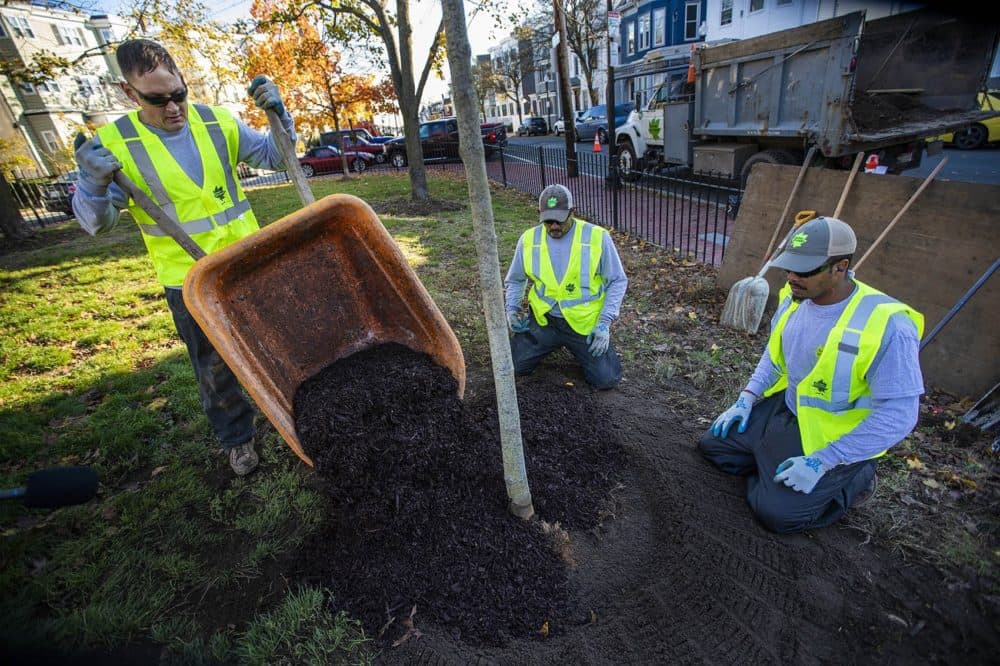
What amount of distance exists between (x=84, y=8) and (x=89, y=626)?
45.3ft

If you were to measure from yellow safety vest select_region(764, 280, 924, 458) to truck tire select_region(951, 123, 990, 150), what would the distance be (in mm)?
12197

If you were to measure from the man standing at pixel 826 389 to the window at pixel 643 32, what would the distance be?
31473 mm

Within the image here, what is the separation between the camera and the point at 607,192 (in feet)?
28.0

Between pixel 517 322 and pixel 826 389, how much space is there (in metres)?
2.13

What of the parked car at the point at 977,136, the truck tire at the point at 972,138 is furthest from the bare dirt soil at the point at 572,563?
the truck tire at the point at 972,138

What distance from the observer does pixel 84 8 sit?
10195mm

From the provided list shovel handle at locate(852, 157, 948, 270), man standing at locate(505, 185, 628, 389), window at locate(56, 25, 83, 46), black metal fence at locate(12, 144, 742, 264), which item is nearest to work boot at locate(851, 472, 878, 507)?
man standing at locate(505, 185, 628, 389)

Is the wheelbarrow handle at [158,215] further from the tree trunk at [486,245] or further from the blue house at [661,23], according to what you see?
the blue house at [661,23]

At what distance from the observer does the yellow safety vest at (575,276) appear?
333 centimetres

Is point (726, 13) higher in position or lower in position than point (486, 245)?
higher

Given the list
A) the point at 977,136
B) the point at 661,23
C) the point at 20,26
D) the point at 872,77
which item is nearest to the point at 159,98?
the point at 872,77

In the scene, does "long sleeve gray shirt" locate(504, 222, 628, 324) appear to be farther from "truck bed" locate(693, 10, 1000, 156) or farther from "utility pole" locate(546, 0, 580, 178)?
"utility pole" locate(546, 0, 580, 178)

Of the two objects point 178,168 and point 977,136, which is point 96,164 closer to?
point 178,168

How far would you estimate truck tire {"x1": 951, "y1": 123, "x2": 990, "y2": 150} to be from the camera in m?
10.1
